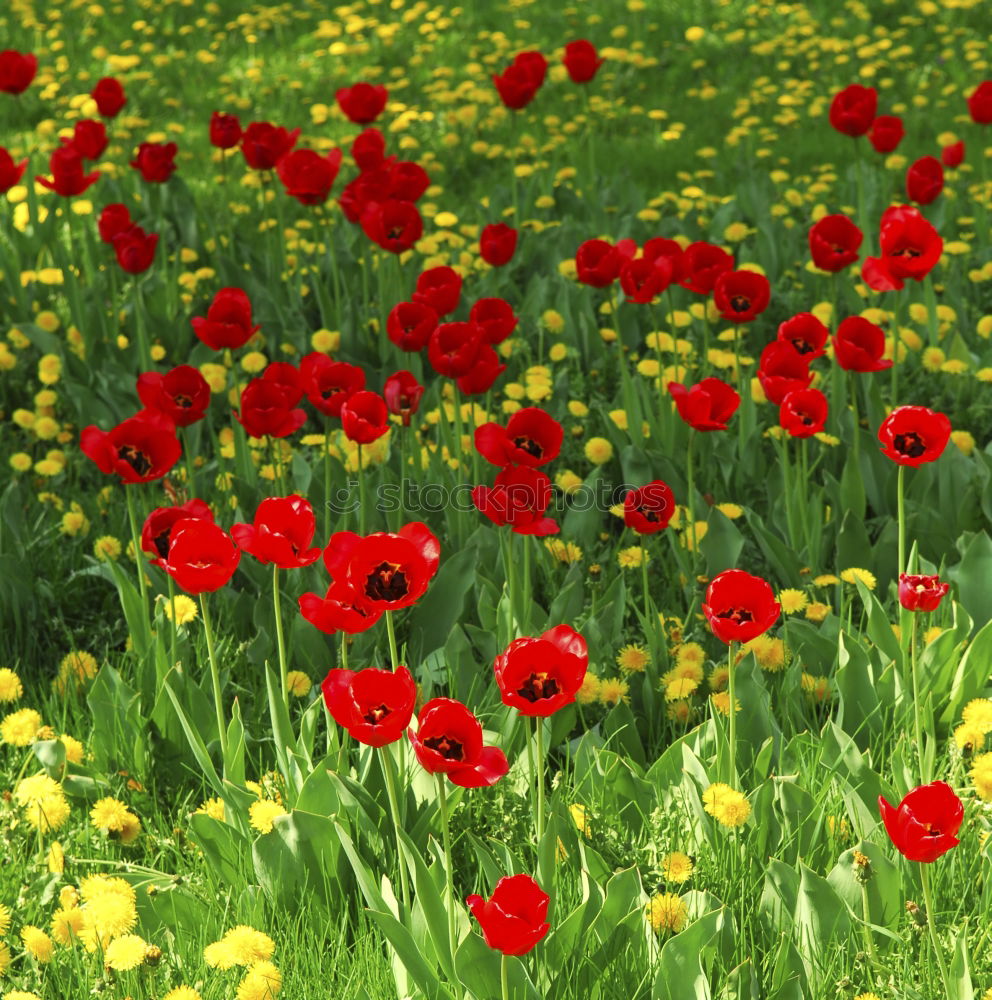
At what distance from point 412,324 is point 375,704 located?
5.34ft

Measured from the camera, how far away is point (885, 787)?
208cm

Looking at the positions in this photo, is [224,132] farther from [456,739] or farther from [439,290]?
[456,739]

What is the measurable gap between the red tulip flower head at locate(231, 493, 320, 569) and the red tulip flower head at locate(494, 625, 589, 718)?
440 millimetres

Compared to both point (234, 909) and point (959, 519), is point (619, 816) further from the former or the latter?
point (959, 519)

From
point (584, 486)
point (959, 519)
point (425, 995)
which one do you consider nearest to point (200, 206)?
point (584, 486)

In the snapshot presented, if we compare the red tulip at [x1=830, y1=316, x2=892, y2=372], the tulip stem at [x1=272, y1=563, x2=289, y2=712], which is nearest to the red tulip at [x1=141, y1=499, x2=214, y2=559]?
the tulip stem at [x1=272, y1=563, x2=289, y2=712]

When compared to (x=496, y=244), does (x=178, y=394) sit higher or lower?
higher

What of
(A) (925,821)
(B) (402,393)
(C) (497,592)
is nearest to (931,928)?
(A) (925,821)

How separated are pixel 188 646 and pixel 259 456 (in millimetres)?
1105

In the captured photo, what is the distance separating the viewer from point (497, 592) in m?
2.75

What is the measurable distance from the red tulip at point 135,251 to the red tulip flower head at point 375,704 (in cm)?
242

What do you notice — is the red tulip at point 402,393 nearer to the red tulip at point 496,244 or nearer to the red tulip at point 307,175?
the red tulip at point 496,244

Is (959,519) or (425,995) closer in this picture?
(425,995)

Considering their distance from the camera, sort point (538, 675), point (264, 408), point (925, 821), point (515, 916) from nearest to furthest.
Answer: point (515, 916) < point (925, 821) < point (538, 675) < point (264, 408)
